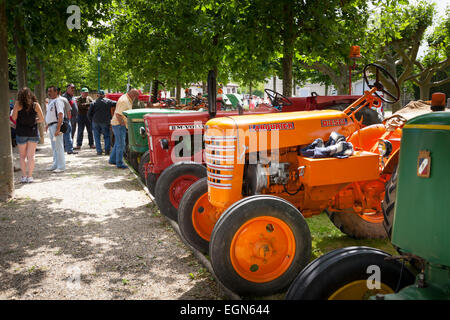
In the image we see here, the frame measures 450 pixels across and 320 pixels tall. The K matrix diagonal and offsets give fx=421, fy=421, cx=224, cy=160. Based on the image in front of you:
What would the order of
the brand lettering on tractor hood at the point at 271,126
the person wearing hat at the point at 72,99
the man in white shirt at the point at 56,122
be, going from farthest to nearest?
the person wearing hat at the point at 72,99, the man in white shirt at the point at 56,122, the brand lettering on tractor hood at the point at 271,126

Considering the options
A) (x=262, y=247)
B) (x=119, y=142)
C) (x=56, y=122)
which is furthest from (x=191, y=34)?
(x=262, y=247)

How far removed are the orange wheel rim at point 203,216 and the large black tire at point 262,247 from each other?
1126 millimetres

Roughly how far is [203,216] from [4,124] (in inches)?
165

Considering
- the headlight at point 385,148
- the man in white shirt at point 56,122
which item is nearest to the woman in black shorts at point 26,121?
the man in white shirt at point 56,122

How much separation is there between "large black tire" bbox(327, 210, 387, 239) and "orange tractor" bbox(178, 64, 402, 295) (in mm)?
528

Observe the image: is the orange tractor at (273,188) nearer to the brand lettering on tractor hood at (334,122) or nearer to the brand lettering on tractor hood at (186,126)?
the brand lettering on tractor hood at (334,122)

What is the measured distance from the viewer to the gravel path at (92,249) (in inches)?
148

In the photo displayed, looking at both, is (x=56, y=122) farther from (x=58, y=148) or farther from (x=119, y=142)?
(x=119, y=142)

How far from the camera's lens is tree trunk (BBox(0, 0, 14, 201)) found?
261 inches

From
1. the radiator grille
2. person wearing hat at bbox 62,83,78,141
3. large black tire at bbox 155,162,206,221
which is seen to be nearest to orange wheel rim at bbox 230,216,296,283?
the radiator grille

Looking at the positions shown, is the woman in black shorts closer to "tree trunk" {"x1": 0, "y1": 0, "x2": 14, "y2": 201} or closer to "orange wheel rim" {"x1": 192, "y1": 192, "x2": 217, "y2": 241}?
"tree trunk" {"x1": 0, "y1": 0, "x2": 14, "y2": 201}

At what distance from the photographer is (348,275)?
2.17 metres
